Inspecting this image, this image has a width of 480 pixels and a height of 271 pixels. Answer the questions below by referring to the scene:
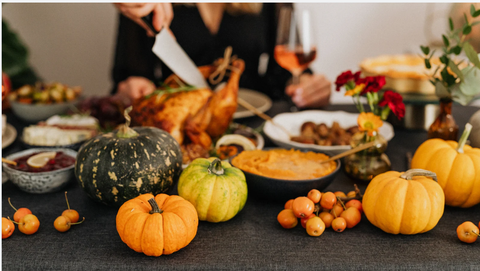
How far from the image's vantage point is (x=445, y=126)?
1208 millimetres

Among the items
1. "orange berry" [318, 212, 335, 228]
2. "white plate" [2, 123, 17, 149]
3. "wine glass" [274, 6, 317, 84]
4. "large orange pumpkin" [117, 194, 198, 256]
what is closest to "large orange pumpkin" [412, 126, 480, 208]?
"orange berry" [318, 212, 335, 228]

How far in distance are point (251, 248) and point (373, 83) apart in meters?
0.60

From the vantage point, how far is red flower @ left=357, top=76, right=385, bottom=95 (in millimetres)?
1086

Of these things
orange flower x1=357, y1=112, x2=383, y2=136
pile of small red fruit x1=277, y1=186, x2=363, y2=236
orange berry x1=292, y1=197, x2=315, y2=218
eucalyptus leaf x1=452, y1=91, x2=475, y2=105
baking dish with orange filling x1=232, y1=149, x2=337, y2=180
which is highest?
eucalyptus leaf x1=452, y1=91, x2=475, y2=105

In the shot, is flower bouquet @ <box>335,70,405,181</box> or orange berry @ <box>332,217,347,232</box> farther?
flower bouquet @ <box>335,70,405,181</box>

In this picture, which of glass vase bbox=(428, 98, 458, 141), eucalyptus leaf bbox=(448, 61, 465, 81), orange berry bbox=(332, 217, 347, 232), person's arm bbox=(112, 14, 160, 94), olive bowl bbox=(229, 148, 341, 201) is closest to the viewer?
orange berry bbox=(332, 217, 347, 232)

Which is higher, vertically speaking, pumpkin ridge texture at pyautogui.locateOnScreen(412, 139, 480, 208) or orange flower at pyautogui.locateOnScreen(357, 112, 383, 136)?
orange flower at pyautogui.locateOnScreen(357, 112, 383, 136)

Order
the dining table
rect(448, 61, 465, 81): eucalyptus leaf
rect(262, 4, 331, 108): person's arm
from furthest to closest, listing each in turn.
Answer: rect(262, 4, 331, 108): person's arm
rect(448, 61, 465, 81): eucalyptus leaf
the dining table

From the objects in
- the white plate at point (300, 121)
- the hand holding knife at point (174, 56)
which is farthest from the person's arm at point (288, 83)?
the hand holding knife at point (174, 56)

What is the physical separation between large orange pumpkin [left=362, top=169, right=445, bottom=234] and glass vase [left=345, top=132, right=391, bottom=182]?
0.76 feet

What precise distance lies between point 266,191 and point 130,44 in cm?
199

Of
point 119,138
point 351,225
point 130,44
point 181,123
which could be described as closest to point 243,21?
point 130,44

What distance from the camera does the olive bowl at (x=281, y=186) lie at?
99 centimetres

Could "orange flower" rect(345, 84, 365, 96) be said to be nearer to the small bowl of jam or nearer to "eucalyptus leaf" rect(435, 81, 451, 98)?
"eucalyptus leaf" rect(435, 81, 451, 98)
